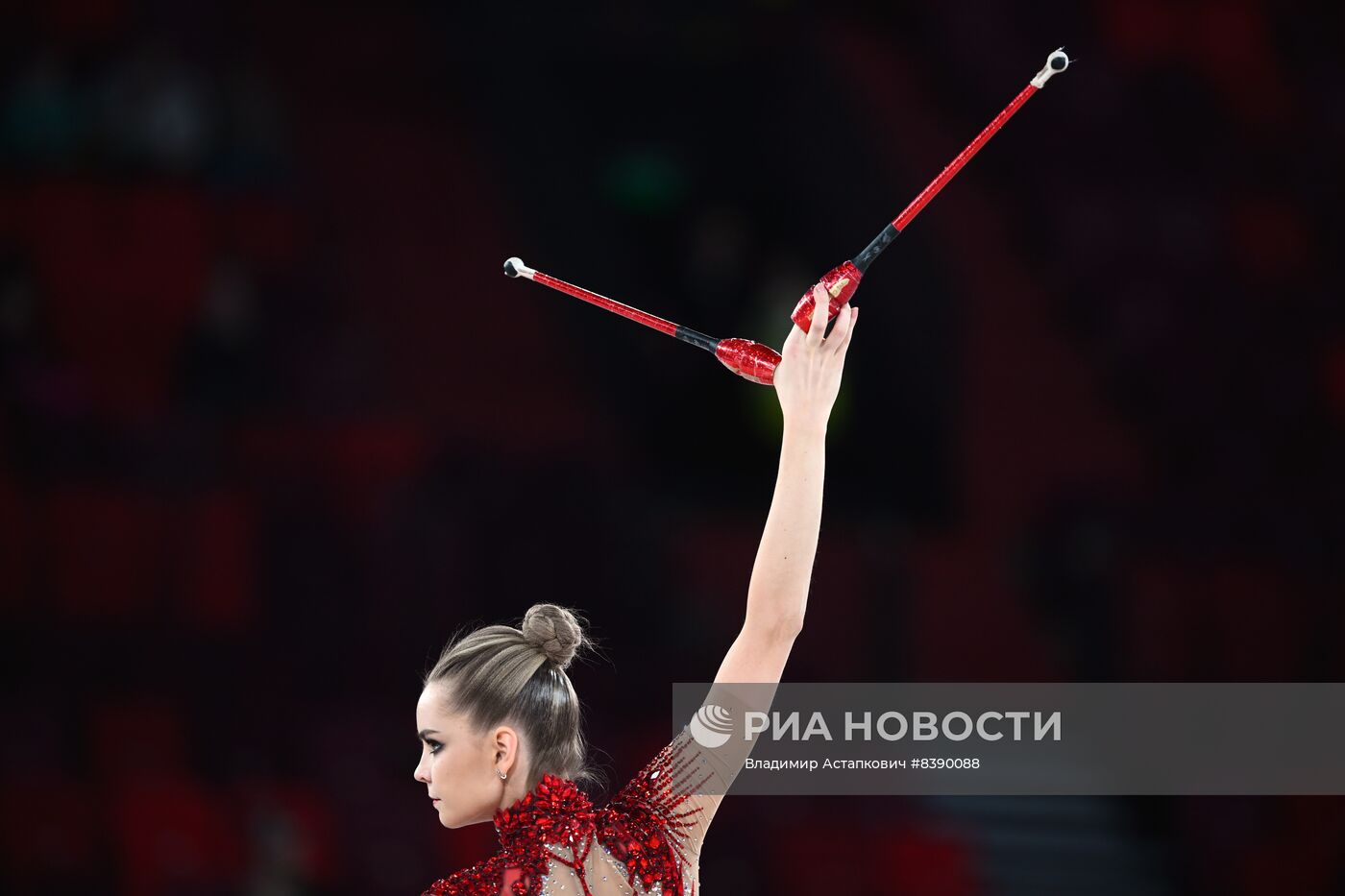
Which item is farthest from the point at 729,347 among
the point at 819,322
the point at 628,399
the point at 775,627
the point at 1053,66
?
the point at 628,399

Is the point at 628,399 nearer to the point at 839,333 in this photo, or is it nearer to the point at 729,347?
the point at 729,347

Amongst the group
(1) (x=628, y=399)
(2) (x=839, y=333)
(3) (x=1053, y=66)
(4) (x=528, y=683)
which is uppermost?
(1) (x=628, y=399)

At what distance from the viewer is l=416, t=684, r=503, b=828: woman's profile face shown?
1.70 metres

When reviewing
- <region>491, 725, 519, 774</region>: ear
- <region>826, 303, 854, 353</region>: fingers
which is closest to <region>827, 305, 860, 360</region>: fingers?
<region>826, 303, 854, 353</region>: fingers

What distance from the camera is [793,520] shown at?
5.49 feet

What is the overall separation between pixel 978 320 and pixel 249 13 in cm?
342

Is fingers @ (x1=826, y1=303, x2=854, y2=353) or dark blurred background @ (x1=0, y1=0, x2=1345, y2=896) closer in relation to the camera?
fingers @ (x1=826, y1=303, x2=854, y2=353)

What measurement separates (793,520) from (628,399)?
6175 mm

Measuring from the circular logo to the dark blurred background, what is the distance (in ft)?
9.15

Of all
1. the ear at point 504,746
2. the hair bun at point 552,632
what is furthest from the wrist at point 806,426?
the ear at point 504,746

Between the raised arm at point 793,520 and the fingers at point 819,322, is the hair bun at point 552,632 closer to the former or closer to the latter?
the raised arm at point 793,520

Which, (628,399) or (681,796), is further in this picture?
(628,399)

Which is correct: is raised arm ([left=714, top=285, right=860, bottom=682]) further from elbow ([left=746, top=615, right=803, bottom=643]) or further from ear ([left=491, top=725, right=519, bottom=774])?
ear ([left=491, top=725, right=519, bottom=774])

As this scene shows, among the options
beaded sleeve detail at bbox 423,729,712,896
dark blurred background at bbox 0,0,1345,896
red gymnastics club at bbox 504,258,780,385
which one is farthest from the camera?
dark blurred background at bbox 0,0,1345,896
